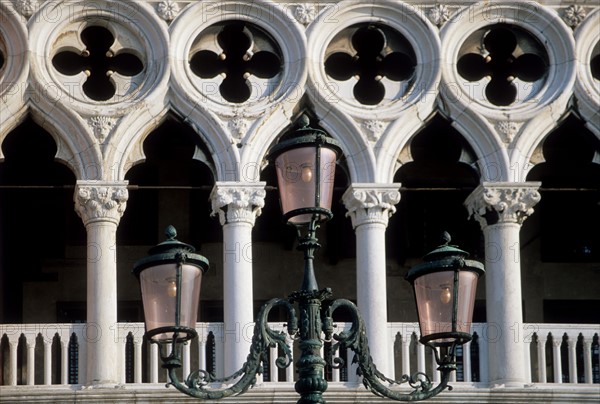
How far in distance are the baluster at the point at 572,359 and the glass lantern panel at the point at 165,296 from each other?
7112 millimetres

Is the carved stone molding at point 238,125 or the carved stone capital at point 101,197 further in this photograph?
the carved stone molding at point 238,125

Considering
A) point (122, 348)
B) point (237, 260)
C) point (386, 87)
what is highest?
point (386, 87)

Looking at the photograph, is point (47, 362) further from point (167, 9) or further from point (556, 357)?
point (556, 357)

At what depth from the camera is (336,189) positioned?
22.7m

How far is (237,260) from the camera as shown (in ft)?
70.5

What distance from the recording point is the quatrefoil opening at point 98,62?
2214cm

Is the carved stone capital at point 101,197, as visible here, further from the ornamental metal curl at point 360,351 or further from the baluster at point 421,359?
the ornamental metal curl at point 360,351

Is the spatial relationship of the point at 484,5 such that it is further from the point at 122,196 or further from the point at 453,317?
the point at 453,317

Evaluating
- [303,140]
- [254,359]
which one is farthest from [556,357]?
[303,140]

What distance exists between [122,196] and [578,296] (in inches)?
238

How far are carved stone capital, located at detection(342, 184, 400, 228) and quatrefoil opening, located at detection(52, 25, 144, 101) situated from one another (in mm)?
2621

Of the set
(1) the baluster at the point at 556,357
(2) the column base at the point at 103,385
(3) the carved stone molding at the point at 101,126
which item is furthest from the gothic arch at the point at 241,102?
(1) the baluster at the point at 556,357

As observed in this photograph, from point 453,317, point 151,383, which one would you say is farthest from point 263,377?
point 453,317

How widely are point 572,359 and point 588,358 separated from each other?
0.17 meters
